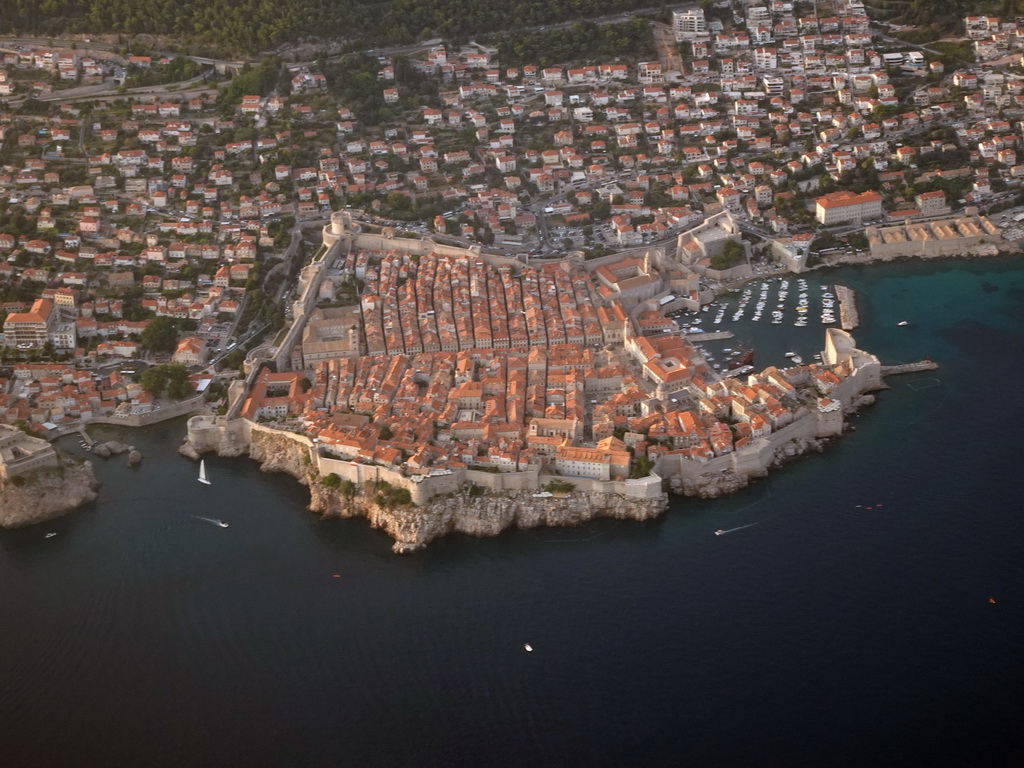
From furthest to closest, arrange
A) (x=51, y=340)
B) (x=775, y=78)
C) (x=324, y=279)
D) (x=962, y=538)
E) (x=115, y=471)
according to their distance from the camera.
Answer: (x=775, y=78)
(x=324, y=279)
(x=51, y=340)
(x=115, y=471)
(x=962, y=538)

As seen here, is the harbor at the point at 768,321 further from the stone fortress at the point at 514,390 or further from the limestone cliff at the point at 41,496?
the limestone cliff at the point at 41,496

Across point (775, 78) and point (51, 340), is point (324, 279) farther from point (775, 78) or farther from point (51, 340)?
point (775, 78)

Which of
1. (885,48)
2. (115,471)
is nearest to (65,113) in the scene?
(115,471)

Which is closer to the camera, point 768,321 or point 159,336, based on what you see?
point 159,336

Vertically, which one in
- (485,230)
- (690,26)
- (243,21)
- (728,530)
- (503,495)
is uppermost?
(243,21)

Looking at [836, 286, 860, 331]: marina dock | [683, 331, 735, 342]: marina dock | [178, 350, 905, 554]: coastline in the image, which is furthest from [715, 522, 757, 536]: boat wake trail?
[836, 286, 860, 331]: marina dock

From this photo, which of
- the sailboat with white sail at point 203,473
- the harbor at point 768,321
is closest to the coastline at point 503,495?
the sailboat with white sail at point 203,473

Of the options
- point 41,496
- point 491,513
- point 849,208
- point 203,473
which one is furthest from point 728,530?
point 849,208

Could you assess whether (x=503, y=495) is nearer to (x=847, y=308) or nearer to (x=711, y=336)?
(x=711, y=336)
